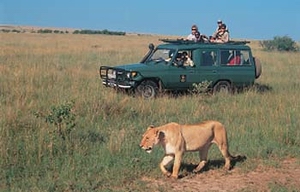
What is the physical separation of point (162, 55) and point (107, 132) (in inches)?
216

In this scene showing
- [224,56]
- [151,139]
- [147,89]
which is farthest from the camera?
[224,56]

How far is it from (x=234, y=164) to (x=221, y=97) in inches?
238

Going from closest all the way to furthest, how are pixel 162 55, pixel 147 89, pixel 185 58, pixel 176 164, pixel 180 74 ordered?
pixel 176 164
pixel 147 89
pixel 180 74
pixel 185 58
pixel 162 55

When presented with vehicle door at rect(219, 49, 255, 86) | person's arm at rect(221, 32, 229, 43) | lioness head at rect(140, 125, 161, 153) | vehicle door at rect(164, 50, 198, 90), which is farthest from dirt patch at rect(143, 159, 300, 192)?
person's arm at rect(221, 32, 229, 43)

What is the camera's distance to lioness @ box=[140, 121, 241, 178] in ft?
18.7

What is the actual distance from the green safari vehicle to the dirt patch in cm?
615

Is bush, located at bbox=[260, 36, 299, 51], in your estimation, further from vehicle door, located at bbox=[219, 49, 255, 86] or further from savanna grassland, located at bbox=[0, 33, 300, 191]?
savanna grassland, located at bbox=[0, 33, 300, 191]

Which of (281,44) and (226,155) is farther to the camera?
(281,44)

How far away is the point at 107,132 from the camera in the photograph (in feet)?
26.5

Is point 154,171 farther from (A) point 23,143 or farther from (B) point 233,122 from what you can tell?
(B) point 233,122

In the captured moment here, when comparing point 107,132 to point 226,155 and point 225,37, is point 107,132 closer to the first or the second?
point 226,155

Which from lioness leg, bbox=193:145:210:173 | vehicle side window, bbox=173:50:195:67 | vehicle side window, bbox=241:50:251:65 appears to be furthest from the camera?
vehicle side window, bbox=241:50:251:65

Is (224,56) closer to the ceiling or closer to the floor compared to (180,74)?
closer to the ceiling

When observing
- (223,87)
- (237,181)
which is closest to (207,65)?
(223,87)
